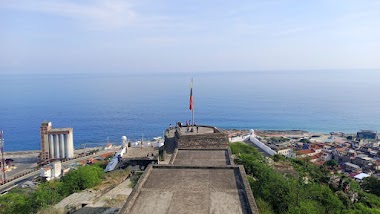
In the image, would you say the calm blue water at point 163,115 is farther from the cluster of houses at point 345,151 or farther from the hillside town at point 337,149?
the cluster of houses at point 345,151

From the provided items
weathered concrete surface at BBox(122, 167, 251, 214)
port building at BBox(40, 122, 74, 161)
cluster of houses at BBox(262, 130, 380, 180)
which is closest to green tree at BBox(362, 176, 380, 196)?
cluster of houses at BBox(262, 130, 380, 180)

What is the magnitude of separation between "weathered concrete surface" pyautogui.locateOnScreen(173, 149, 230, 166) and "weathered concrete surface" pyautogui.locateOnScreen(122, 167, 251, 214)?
2.34 metres

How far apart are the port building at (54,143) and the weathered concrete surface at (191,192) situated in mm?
54354

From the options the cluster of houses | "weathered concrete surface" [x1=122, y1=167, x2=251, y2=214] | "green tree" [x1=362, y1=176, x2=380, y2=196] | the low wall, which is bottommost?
the cluster of houses

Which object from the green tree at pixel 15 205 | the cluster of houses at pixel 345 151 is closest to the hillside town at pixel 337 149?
the cluster of houses at pixel 345 151

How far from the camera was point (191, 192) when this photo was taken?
12273 mm

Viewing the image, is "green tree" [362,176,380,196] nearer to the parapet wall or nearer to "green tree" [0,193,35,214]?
the parapet wall

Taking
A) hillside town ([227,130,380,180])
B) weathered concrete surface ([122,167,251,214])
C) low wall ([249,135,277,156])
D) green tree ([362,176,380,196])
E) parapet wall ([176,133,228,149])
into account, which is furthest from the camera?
hillside town ([227,130,380,180])

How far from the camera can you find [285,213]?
16.4 m

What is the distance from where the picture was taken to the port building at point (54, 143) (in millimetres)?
63750

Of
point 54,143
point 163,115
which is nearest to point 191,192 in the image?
point 54,143

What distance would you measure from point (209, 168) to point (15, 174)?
167 ft

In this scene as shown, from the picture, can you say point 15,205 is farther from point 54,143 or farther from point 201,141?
point 54,143

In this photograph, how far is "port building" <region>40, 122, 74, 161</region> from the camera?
6375cm
